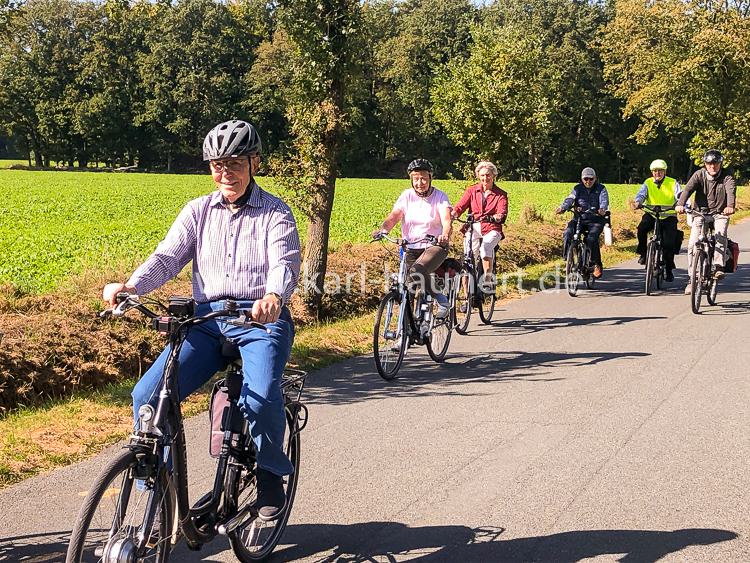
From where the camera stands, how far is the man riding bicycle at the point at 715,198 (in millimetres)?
13070

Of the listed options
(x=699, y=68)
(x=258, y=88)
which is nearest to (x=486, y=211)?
(x=699, y=68)

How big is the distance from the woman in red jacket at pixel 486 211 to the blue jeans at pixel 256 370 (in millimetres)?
8285

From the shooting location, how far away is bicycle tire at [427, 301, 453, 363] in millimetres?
9359

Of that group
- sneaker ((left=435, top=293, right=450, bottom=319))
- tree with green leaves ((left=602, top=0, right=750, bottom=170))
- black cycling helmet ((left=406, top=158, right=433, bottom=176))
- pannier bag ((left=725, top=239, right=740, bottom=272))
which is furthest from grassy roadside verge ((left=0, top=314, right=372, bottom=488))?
tree with green leaves ((left=602, top=0, right=750, bottom=170))

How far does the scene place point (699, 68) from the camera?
41469mm

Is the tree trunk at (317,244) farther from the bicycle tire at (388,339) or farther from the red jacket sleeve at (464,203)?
the bicycle tire at (388,339)

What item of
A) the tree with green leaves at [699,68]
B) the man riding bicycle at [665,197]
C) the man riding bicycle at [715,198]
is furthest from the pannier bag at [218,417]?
the tree with green leaves at [699,68]

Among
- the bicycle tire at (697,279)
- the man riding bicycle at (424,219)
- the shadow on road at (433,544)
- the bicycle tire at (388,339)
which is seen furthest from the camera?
the bicycle tire at (697,279)

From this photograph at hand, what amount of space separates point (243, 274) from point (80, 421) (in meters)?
3.18

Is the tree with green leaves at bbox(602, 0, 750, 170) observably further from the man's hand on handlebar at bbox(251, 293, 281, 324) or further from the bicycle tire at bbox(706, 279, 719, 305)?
the man's hand on handlebar at bbox(251, 293, 281, 324)

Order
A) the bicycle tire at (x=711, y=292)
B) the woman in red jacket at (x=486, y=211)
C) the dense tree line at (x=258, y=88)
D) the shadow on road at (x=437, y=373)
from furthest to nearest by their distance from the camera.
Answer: the dense tree line at (x=258, y=88) < the bicycle tire at (x=711, y=292) < the woman in red jacket at (x=486, y=211) < the shadow on road at (x=437, y=373)

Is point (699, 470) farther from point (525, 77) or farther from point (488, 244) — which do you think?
point (525, 77)

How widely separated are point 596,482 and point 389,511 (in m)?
1.32

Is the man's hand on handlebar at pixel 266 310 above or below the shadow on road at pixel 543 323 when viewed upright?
above
